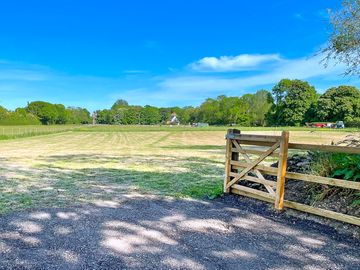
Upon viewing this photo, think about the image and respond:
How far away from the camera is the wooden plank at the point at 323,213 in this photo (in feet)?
14.4

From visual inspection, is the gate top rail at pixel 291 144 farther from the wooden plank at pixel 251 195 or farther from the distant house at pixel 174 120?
the distant house at pixel 174 120

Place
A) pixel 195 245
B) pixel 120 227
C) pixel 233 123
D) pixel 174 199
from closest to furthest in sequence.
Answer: pixel 195 245 → pixel 120 227 → pixel 174 199 → pixel 233 123

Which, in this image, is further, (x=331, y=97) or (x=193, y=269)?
(x=331, y=97)

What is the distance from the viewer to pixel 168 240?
3928 mm

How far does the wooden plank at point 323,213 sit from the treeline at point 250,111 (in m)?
43.1

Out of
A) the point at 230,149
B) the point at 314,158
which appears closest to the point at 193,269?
the point at 230,149

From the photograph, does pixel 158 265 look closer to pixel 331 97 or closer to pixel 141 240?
pixel 141 240

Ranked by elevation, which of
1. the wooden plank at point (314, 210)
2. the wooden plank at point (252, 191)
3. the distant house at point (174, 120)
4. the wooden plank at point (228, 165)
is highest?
the distant house at point (174, 120)

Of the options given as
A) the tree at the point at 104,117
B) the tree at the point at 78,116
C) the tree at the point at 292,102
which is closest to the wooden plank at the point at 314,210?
the tree at the point at 292,102

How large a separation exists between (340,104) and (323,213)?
229 feet

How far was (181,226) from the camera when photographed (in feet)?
14.8

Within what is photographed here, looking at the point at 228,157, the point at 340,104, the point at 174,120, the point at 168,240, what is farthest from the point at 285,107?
the point at 168,240

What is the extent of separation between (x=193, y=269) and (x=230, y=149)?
387cm

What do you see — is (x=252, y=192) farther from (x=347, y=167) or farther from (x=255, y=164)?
(x=347, y=167)
